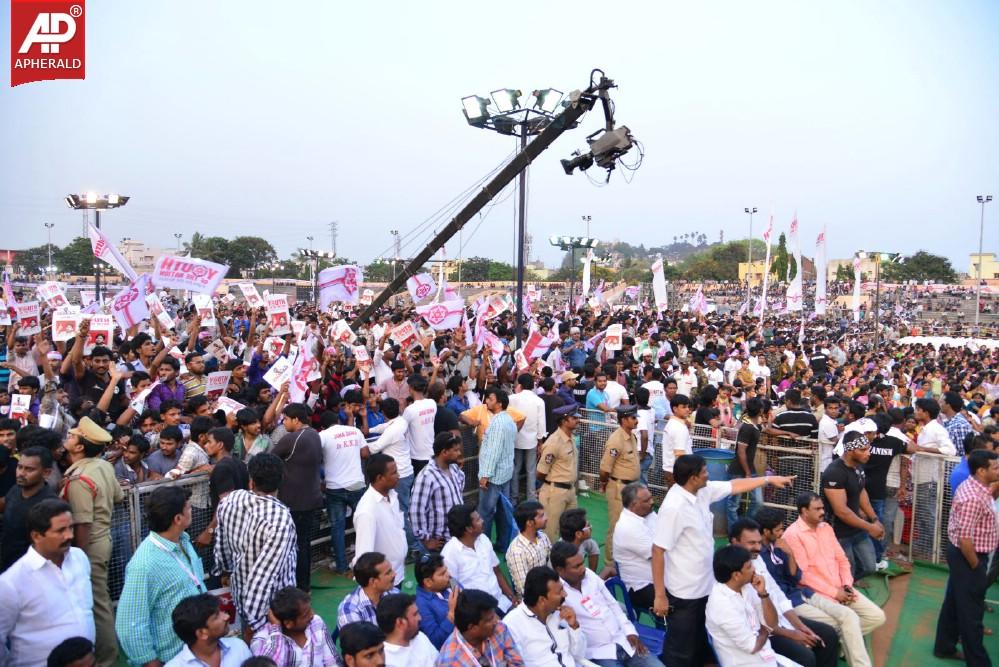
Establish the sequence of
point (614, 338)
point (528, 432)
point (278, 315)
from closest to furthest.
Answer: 1. point (528, 432)
2. point (278, 315)
3. point (614, 338)

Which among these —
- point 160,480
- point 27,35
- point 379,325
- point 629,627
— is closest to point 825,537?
point 629,627

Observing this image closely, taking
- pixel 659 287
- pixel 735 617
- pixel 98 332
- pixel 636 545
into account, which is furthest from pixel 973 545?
pixel 659 287

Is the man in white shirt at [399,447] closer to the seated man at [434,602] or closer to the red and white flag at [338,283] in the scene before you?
the seated man at [434,602]

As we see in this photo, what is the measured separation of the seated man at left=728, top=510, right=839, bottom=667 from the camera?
5.21m

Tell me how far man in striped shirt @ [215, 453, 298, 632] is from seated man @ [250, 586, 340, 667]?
0.62 metres

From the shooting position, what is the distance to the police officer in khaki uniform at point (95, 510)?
479cm

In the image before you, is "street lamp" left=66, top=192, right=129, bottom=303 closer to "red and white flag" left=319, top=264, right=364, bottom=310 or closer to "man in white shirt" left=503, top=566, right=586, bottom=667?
"red and white flag" left=319, top=264, right=364, bottom=310

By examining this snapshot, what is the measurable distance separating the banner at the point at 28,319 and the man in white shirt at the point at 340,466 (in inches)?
238

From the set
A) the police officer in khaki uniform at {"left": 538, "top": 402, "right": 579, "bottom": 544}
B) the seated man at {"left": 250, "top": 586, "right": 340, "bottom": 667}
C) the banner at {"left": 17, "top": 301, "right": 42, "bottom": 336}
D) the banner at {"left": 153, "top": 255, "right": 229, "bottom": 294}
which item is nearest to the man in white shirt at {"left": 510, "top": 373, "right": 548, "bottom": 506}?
the police officer in khaki uniform at {"left": 538, "top": 402, "right": 579, "bottom": 544}

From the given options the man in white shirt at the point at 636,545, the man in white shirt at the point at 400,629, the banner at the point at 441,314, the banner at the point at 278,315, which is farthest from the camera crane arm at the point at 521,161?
the man in white shirt at the point at 400,629

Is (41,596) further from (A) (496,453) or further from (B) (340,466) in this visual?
(A) (496,453)

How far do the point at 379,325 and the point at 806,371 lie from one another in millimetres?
9940

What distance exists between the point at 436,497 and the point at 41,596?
296 centimetres

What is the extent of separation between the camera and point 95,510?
4.91m
